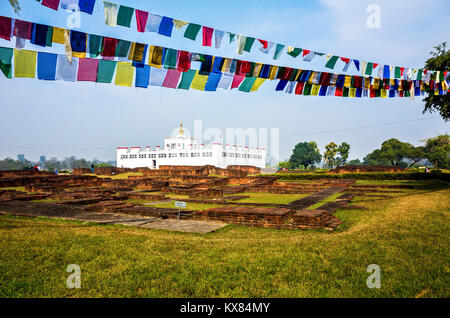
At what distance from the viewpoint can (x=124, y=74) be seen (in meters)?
6.12

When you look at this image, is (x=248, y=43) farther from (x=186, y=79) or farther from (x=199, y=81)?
(x=186, y=79)

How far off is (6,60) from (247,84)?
552 cm

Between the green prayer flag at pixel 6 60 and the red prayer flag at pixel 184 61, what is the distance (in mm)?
3347

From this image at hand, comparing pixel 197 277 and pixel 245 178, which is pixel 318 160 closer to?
pixel 245 178

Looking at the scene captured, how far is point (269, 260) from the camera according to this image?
340 cm

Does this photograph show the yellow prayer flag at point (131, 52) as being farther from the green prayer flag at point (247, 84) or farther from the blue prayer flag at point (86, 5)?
the green prayer flag at point (247, 84)

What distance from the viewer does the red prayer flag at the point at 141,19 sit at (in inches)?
226

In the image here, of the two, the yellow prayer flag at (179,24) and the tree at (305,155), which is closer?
the yellow prayer flag at (179,24)

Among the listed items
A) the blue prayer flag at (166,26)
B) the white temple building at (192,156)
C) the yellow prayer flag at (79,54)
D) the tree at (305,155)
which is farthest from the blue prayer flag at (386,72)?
the tree at (305,155)

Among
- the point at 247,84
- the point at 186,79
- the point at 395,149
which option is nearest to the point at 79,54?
the point at 186,79

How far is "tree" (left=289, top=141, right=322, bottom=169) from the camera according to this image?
8612 centimetres

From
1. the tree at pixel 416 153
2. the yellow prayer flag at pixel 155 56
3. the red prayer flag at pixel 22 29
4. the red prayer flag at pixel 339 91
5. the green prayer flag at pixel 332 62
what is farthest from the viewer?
the tree at pixel 416 153
